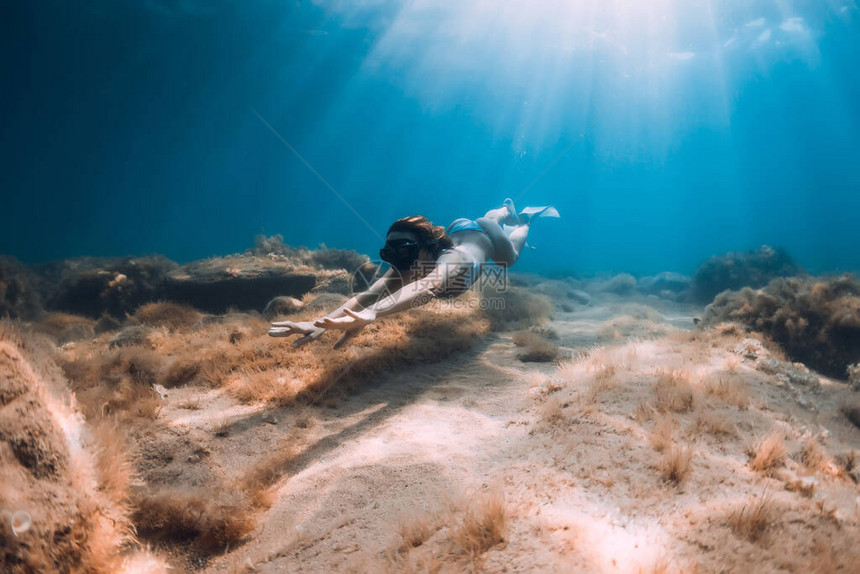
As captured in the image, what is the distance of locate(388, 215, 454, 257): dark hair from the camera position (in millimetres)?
5648

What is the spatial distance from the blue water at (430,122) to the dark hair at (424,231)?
28728 millimetres

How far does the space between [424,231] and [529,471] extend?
3.96 metres

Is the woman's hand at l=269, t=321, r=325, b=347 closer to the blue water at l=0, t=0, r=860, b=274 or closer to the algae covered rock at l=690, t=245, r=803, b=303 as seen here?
the algae covered rock at l=690, t=245, r=803, b=303

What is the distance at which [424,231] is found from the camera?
18.6 feet

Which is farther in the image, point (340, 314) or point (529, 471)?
point (340, 314)

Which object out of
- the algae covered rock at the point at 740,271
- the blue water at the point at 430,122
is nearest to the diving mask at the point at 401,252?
the algae covered rock at the point at 740,271

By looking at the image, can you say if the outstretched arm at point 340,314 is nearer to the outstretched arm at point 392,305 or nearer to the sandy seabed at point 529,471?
the outstretched arm at point 392,305

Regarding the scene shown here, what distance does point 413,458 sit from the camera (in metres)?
2.90

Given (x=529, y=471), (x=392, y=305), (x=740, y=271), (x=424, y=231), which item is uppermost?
(x=424, y=231)

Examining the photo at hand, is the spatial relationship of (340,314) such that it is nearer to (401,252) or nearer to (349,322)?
(349,322)

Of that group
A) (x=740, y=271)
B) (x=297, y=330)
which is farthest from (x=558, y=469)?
(x=740, y=271)

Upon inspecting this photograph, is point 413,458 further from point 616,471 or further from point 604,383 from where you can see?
point 604,383

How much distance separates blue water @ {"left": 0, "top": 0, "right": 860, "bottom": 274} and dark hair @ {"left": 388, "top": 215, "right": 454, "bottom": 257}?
28728 mm

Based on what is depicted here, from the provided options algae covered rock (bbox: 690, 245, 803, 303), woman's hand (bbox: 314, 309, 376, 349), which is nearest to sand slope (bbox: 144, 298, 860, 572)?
woman's hand (bbox: 314, 309, 376, 349)
